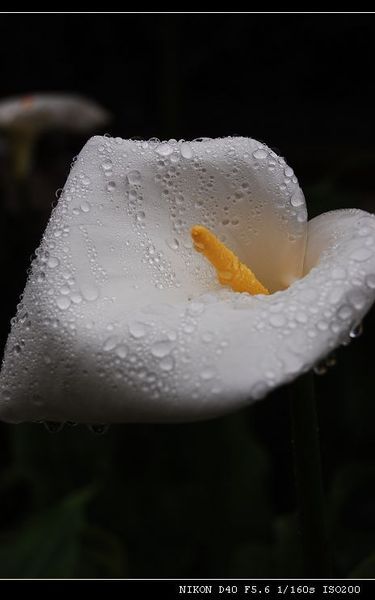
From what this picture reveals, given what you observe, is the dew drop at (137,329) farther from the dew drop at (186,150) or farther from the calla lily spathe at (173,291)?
the dew drop at (186,150)

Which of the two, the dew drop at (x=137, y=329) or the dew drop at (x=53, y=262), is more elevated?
the dew drop at (x=53, y=262)

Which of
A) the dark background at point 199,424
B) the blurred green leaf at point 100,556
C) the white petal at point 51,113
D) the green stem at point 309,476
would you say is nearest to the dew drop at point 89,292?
the green stem at point 309,476

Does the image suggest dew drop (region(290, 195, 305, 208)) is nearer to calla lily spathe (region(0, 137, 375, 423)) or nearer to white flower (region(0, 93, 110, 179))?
calla lily spathe (region(0, 137, 375, 423))

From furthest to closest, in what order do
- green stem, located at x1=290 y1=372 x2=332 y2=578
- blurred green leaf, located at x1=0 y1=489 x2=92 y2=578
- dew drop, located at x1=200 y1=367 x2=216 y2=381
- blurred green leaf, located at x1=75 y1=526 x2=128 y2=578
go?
1. blurred green leaf, located at x1=75 y1=526 x2=128 y2=578
2. blurred green leaf, located at x1=0 y1=489 x2=92 y2=578
3. green stem, located at x1=290 y1=372 x2=332 y2=578
4. dew drop, located at x1=200 y1=367 x2=216 y2=381

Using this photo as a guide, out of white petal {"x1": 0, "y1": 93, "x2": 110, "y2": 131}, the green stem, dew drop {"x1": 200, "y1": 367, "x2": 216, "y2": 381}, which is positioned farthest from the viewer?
white petal {"x1": 0, "y1": 93, "x2": 110, "y2": 131}

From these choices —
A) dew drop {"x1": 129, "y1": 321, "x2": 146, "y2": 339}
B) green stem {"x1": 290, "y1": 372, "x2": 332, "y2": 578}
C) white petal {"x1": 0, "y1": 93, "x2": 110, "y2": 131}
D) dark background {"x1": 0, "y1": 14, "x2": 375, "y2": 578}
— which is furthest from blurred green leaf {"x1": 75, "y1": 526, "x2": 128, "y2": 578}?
white petal {"x1": 0, "y1": 93, "x2": 110, "y2": 131}

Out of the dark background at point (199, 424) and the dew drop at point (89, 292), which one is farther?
the dark background at point (199, 424)

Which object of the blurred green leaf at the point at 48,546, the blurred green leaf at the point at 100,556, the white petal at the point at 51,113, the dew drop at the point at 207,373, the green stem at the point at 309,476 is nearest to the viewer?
the dew drop at the point at 207,373
